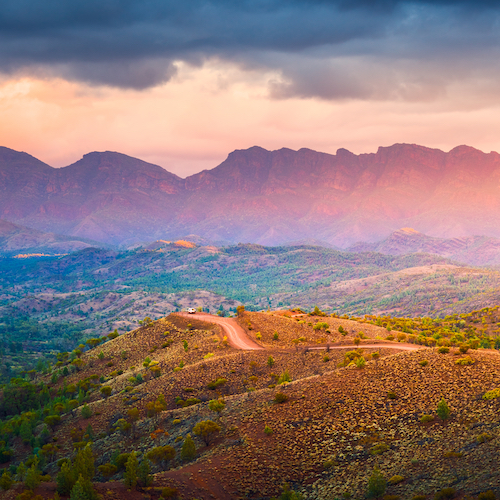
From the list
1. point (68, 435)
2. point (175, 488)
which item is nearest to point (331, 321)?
point (68, 435)

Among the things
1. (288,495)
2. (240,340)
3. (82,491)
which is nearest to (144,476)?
(82,491)

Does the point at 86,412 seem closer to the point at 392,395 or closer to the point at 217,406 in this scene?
the point at 217,406

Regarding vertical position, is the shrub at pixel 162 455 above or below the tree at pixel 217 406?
Result: below

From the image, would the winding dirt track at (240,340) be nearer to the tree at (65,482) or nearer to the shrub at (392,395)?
the shrub at (392,395)

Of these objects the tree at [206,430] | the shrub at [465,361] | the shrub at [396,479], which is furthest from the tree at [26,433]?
the shrub at [465,361]

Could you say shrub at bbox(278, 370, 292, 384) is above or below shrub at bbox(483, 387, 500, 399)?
below

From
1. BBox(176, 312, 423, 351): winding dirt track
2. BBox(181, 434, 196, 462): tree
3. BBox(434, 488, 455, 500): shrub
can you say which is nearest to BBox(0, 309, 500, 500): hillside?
BBox(434, 488, 455, 500): shrub

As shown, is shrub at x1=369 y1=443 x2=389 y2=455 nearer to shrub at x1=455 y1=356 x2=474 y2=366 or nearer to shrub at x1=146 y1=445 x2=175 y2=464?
shrub at x1=455 y1=356 x2=474 y2=366
